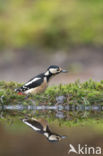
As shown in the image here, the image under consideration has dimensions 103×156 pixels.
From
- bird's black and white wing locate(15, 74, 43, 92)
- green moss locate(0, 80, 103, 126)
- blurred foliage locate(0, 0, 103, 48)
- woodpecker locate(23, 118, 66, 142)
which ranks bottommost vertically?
woodpecker locate(23, 118, 66, 142)

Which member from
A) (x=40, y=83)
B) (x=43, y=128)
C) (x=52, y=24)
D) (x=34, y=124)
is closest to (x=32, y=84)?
(x=40, y=83)

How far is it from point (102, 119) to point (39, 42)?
1313 cm

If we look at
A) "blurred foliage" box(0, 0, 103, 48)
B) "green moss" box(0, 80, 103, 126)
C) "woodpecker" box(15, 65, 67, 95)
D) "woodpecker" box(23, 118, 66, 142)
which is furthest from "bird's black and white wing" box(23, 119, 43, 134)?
"blurred foliage" box(0, 0, 103, 48)

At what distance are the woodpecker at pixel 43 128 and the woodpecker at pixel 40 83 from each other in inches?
29.5

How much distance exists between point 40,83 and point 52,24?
13135mm

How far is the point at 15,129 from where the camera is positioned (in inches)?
245

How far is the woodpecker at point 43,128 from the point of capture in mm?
5699

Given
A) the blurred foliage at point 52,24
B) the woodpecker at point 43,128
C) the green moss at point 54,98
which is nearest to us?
the woodpecker at point 43,128

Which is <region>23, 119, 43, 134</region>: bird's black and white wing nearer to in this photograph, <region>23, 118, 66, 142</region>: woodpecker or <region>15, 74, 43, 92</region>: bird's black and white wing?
<region>23, 118, 66, 142</region>: woodpecker

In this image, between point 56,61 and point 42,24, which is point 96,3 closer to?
point 42,24

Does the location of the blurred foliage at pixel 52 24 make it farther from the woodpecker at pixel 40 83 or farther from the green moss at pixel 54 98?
the woodpecker at pixel 40 83

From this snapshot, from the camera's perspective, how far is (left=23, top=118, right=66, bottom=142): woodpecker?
5699mm

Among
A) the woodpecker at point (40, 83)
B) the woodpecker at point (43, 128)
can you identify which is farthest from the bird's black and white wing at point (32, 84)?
the woodpecker at point (43, 128)

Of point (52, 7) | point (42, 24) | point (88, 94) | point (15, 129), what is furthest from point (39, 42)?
point (15, 129)
